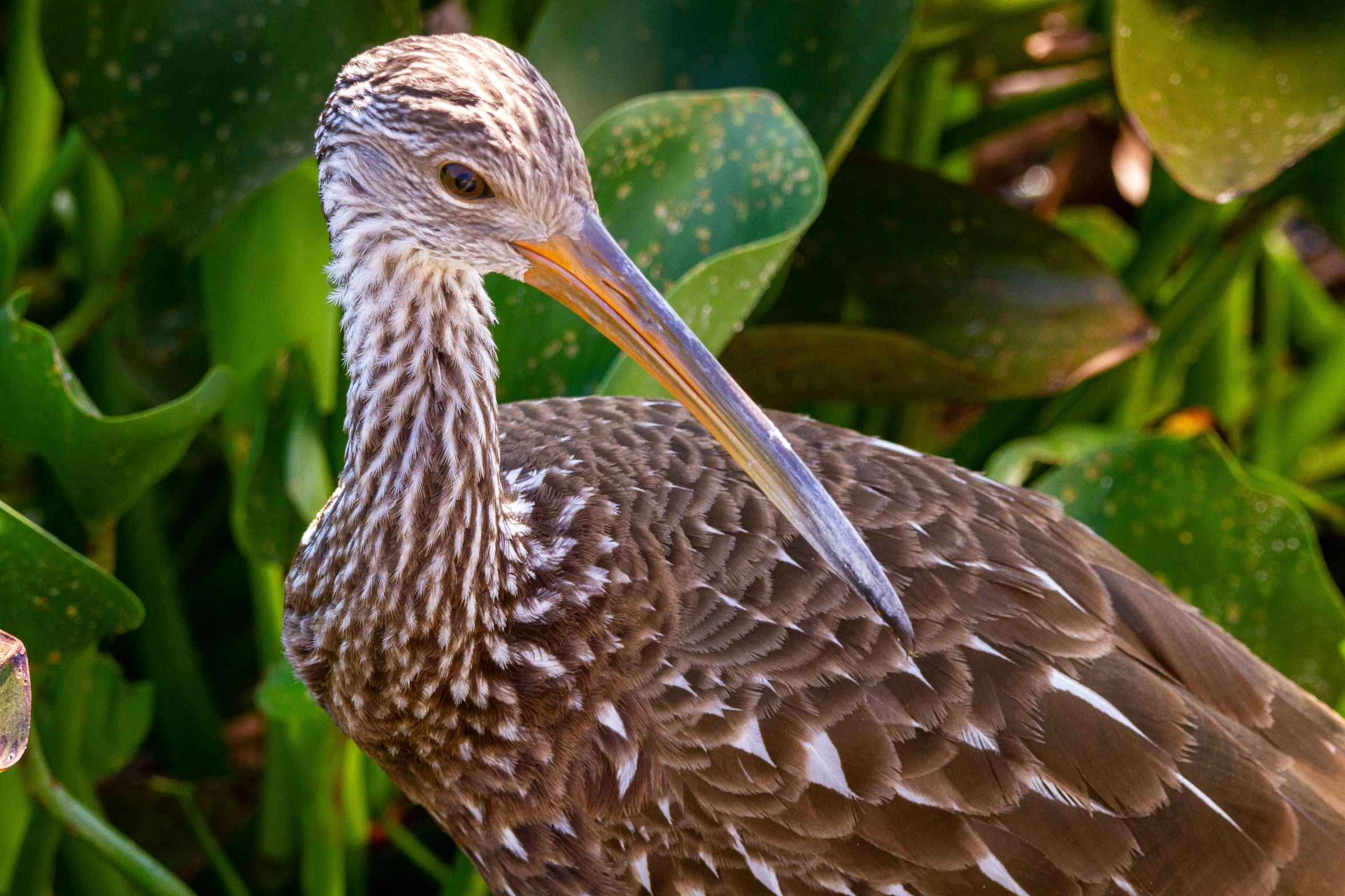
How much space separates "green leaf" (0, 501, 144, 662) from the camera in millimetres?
1291

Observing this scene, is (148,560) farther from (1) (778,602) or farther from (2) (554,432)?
(1) (778,602)

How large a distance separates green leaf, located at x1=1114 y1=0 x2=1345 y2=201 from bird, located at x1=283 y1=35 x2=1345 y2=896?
55cm

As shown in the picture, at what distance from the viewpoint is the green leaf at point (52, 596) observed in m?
1.29

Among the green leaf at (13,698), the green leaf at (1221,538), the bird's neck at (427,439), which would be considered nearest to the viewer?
the green leaf at (13,698)

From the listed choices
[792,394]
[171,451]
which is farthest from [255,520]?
[792,394]

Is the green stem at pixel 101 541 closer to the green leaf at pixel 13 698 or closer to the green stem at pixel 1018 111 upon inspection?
the green leaf at pixel 13 698

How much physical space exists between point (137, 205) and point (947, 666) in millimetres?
1057

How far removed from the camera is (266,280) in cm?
169

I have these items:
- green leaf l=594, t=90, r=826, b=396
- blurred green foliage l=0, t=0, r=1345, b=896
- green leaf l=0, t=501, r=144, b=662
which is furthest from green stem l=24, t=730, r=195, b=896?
green leaf l=594, t=90, r=826, b=396

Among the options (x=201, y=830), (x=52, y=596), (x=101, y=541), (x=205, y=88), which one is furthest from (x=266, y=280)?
(x=201, y=830)

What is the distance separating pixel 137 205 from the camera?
5.34ft

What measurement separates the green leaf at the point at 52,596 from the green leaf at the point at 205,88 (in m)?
0.46

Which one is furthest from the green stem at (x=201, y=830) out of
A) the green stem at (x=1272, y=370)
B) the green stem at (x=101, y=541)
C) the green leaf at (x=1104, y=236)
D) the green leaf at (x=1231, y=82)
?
the green stem at (x=1272, y=370)

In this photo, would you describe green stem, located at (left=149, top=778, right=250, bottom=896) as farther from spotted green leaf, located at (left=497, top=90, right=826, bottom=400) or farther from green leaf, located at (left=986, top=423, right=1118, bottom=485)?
green leaf, located at (left=986, top=423, right=1118, bottom=485)
